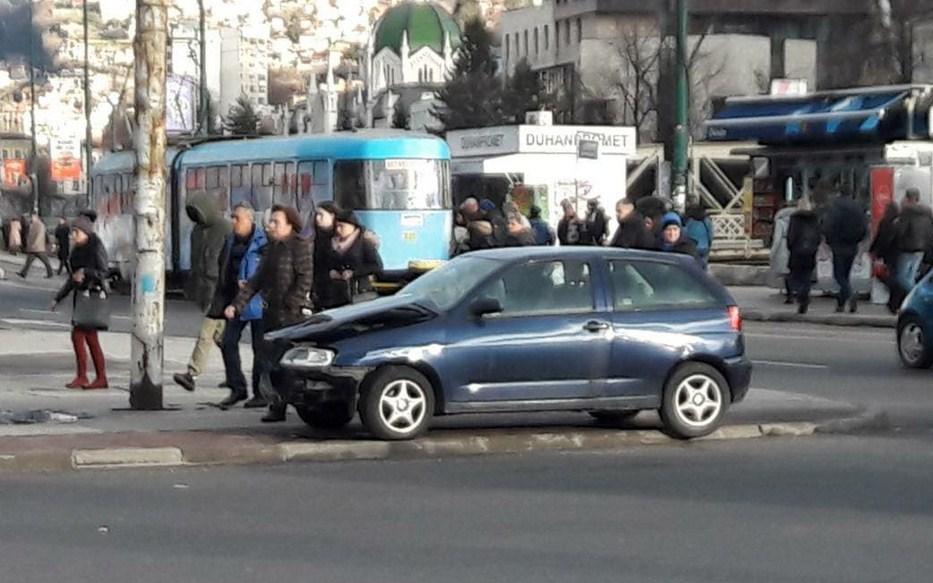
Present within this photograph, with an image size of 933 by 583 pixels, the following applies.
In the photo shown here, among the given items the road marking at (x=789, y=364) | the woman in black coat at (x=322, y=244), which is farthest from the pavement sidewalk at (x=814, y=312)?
the woman in black coat at (x=322, y=244)

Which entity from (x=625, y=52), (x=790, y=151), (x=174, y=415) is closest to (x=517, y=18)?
(x=625, y=52)

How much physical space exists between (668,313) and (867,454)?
1861 mm

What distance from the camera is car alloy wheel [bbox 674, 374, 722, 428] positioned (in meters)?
15.3

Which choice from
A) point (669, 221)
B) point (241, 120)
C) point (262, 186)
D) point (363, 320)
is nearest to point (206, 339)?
point (363, 320)

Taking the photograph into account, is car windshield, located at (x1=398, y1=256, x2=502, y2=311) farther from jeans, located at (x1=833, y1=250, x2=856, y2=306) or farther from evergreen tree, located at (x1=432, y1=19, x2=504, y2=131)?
evergreen tree, located at (x1=432, y1=19, x2=504, y2=131)

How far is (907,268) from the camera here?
28.5m

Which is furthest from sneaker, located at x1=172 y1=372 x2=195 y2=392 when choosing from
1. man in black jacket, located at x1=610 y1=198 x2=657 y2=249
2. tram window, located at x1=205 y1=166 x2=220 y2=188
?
tram window, located at x1=205 y1=166 x2=220 y2=188

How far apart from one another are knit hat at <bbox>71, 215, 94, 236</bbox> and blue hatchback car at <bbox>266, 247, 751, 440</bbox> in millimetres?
4758

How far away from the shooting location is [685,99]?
3484 cm

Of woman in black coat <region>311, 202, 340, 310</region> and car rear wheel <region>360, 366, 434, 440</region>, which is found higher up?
woman in black coat <region>311, 202, 340, 310</region>

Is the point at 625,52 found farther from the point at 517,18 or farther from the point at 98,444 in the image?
the point at 98,444

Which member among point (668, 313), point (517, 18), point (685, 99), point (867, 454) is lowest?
point (867, 454)

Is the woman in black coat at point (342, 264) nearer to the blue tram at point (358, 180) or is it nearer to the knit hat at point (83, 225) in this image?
the knit hat at point (83, 225)

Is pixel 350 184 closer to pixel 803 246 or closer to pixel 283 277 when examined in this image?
pixel 803 246
